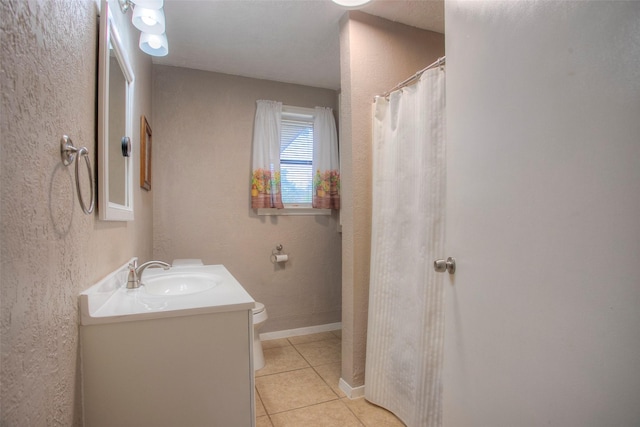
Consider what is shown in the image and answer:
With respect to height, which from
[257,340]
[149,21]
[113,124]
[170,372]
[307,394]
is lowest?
[307,394]

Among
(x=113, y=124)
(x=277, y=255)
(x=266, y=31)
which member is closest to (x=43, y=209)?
(x=113, y=124)

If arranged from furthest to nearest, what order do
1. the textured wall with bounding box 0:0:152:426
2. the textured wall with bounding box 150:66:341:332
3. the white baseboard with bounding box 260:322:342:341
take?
the white baseboard with bounding box 260:322:342:341
the textured wall with bounding box 150:66:341:332
the textured wall with bounding box 0:0:152:426

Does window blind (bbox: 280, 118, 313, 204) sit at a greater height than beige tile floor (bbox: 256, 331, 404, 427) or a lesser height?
greater

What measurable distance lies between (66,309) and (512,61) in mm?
1261

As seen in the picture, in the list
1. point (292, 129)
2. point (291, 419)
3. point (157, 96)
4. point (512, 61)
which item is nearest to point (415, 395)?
point (291, 419)

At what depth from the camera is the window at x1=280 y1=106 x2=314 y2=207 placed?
116 inches

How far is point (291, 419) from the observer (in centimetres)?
174

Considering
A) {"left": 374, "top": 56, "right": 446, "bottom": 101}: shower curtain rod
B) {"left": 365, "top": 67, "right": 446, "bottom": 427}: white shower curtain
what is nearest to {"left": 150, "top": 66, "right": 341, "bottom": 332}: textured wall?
{"left": 365, "top": 67, "right": 446, "bottom": 427}: white shower curtain

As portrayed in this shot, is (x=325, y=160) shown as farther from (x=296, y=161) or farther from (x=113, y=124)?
(x=113, y=124)

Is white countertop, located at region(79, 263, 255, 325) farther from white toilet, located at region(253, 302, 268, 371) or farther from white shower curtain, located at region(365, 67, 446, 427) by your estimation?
white toilet, located at region(253, 302, 268, 371)

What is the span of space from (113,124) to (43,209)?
678mm

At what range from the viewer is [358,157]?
1.94 metres

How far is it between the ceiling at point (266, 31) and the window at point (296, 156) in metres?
0.37

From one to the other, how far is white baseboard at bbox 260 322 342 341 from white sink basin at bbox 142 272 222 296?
1380 millimetres
